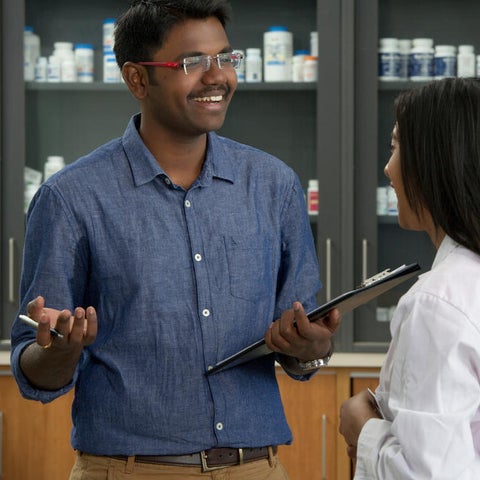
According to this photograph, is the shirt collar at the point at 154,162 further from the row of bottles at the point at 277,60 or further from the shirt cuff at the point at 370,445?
the row of bottles at the point at 277,60

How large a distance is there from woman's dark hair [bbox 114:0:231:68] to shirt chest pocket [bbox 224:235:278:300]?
1.32 feet

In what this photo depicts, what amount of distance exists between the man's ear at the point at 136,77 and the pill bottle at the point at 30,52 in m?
1.51

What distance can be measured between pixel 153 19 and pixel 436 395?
0.98 meters

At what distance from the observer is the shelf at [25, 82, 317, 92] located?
329 cm

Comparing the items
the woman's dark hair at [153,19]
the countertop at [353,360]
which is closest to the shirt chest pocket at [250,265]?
the woman's dark hair at [153,19]

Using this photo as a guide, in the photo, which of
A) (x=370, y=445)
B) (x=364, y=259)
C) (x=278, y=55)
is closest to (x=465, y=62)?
(x=278, y=55)

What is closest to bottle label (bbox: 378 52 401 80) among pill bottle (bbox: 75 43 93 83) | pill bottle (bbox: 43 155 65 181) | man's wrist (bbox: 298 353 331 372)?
pill bottle (bbox: 75 43 93 83)

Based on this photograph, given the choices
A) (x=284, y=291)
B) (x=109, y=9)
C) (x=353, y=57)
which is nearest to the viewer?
(x=284, y=291)

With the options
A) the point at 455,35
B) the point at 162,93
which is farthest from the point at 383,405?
the point at 455,35

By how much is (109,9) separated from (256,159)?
1.75m

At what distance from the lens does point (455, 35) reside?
3.34 m

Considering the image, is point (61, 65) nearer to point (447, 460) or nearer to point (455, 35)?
point (455, 35)

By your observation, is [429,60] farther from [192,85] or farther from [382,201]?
[192,85]

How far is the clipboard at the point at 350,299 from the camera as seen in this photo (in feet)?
4.75
